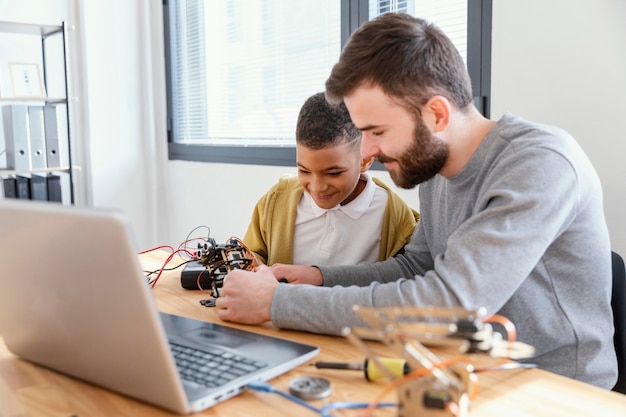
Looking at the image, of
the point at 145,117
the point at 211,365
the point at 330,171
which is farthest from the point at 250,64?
the point at 211,365

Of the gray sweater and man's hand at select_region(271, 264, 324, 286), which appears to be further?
man's hand at select_region(271, 264, 324, 286)

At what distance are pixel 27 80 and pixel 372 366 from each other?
9.82 feet

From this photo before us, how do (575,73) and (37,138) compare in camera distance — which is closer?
(575,73)

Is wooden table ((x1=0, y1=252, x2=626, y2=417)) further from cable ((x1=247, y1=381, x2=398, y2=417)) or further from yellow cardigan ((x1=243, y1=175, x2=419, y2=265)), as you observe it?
yellow cardigan ((x1=243, y1=175, x2=419, y2=265))

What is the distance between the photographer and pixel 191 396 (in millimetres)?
757

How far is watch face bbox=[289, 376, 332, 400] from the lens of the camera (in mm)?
786

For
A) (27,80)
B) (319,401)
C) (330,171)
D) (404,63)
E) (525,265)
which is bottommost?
(319,401)

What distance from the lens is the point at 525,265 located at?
972mm

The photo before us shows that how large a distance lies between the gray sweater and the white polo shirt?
39cm

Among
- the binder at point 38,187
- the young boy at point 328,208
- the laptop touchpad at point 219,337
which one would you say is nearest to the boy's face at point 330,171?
the young boy at point 328,208

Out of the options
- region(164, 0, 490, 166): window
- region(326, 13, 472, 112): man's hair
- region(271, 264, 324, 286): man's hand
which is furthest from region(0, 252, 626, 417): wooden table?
region(164, 0, 490, 166): window

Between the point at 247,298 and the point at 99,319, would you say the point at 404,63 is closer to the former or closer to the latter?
the point at 247,298

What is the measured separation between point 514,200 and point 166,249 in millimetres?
1213

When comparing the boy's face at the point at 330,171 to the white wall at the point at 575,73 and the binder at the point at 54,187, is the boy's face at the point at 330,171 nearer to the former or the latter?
the white wall at the point at 575,73
